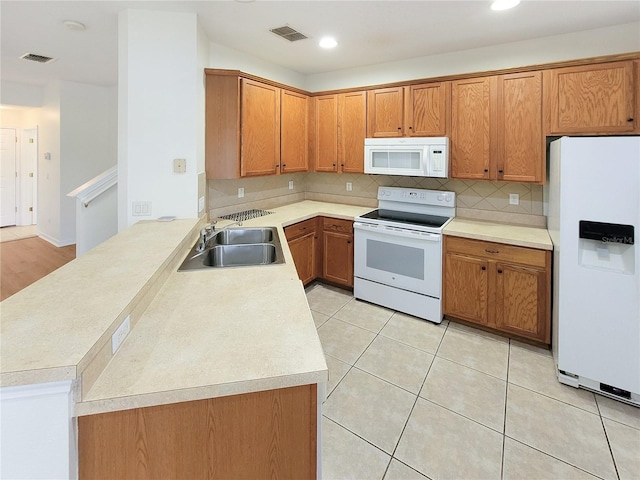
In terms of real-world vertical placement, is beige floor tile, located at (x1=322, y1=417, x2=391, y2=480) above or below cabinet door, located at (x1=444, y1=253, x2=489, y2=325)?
below

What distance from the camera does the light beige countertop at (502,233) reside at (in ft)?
8.80

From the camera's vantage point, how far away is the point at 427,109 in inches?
132

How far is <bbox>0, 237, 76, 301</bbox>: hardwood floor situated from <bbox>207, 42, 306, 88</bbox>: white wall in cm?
342

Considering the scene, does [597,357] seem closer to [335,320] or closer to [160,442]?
[335,320]

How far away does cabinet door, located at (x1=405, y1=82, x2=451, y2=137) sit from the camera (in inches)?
128

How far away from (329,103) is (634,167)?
9.49ft

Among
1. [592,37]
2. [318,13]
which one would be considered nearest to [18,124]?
[318,13]

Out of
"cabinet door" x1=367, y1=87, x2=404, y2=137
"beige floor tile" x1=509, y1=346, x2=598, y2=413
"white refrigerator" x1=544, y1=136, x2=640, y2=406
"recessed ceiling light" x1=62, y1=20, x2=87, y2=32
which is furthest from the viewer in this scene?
"cabinet door" x1=367, y1=87, x2=404, y2=137

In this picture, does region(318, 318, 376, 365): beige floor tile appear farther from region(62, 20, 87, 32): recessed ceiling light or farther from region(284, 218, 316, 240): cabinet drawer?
region(62, 20, 87, 32): recessed ceiling light

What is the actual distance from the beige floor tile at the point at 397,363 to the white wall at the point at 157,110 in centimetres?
183

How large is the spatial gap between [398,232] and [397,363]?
1225 mm

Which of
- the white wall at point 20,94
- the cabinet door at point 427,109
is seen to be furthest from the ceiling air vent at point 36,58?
the cabinet door at point 427,109

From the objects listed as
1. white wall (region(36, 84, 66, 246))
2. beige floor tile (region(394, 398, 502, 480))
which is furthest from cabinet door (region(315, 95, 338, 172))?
white wall (region(36, 84, 66, 246))

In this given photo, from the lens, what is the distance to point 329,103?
4.00 metres
